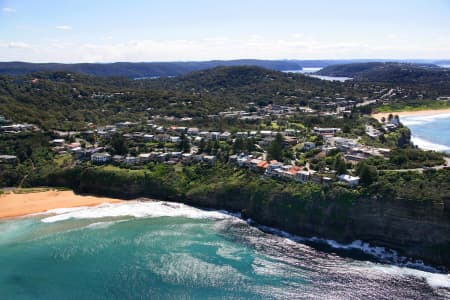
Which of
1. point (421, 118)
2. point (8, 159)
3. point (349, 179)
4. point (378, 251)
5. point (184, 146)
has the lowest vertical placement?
point (378, 251)

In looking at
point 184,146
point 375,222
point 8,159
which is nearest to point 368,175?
point 375,222

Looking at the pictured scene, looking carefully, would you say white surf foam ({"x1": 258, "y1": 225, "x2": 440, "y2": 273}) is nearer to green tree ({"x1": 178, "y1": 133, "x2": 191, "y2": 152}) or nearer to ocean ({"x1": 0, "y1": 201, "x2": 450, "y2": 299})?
ocean ({"x1": 0, "y1": 201, "x2": 450, "y2": 299})

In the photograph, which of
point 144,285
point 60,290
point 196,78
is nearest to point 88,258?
point 60,290

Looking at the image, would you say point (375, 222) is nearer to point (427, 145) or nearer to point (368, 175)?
point (368, 175)

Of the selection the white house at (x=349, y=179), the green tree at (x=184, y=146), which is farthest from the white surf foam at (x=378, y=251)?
the green tree at (x=184, y=146)

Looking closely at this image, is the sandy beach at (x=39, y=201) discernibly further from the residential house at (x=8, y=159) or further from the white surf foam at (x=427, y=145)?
the white surf foam at (x=427, y=145)

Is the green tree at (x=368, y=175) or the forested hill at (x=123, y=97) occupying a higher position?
the forested hill at (x=123, y=97)
